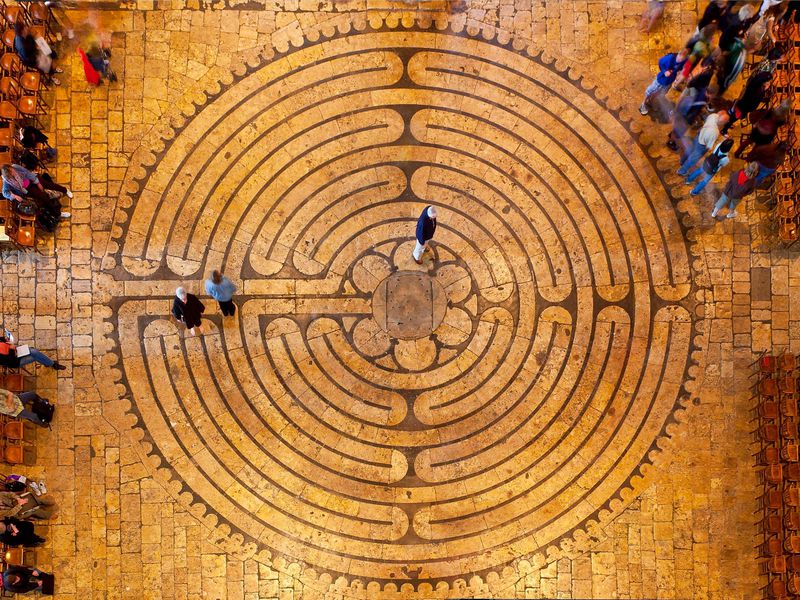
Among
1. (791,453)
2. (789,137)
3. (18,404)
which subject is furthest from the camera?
(789,137)

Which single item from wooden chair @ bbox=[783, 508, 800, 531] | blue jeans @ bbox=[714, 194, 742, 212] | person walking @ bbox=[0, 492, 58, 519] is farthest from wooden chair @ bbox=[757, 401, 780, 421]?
person walking @ bbox=[0, 492, 58, 519]

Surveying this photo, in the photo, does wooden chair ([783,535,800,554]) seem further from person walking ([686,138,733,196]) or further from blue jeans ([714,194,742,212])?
person walking ([686,138,733,196])

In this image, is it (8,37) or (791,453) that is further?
(8,37)

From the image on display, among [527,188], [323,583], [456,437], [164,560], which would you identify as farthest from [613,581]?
[164,560]

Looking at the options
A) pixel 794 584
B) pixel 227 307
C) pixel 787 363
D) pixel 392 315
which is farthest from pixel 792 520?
pixel 227 307

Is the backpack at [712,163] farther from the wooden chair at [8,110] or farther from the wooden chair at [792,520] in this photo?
the wooden chair at [8,110]

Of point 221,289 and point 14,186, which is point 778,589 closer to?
point 221,289

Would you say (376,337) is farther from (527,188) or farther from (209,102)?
(209,102)
